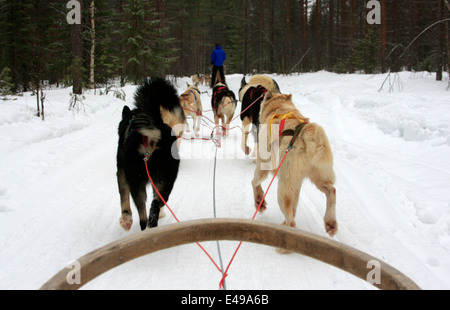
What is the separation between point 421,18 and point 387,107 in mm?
19783

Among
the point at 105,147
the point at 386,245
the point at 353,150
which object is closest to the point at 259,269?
the point at 386,245

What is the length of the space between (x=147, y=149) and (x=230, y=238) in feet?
4.22

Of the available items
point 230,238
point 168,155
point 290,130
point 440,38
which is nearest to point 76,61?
point 168,155

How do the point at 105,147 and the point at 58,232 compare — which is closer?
the point at 58,232

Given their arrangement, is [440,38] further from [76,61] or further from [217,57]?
[76,61]

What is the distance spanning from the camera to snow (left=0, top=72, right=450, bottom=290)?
237cm

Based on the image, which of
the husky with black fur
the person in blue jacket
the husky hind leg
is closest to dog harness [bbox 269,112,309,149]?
the husky hind leg

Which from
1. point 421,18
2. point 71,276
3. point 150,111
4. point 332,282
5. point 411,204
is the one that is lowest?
point 332,282

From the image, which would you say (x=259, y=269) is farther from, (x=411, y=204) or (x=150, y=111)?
(x=411, y=204)

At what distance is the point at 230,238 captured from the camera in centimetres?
194

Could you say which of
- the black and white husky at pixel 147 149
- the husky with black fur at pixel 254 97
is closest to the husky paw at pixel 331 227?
the black and white husky at pixel 147 149

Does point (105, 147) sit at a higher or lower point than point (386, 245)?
higher

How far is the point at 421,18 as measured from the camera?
21625 mm
